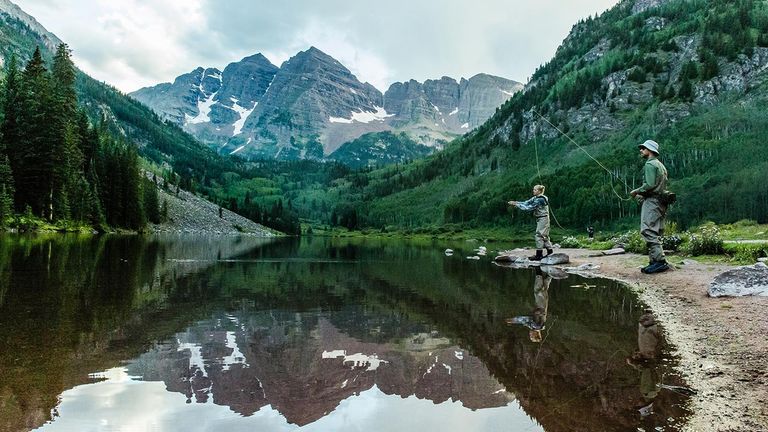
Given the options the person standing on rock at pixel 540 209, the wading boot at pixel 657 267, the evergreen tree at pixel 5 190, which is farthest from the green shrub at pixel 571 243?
the evergreen tree at pixel 5 190

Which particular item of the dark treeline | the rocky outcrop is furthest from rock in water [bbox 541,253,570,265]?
the rocky outcrop

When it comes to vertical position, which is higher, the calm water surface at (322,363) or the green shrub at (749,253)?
the green shrub at (749,253)

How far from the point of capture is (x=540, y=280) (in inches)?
811

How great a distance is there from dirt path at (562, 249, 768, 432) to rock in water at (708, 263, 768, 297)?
13.5 inches

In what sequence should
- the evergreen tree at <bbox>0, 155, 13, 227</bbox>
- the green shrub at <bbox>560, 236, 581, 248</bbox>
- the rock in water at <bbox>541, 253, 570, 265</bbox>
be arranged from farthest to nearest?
the evergreen tree at <bbox>0, 155, 13, 227</bbox> < the green shrub at <bbox>560, 236, 581, 248</bbox> < the rock in water at <bbox>541, 253, 570, 265</bbox>

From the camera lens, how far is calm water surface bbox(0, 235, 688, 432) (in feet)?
18.6

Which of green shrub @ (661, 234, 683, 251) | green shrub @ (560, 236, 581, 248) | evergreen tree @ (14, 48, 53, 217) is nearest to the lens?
green shrub @ (661, 234, 683, 251)

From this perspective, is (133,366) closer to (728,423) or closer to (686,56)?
(728,423)

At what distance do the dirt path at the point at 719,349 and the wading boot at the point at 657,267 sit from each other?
12.8 ft

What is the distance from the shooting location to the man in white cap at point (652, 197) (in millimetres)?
19828

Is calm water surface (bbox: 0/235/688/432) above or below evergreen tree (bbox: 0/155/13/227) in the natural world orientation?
below

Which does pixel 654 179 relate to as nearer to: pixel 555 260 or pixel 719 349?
pixel 555 260

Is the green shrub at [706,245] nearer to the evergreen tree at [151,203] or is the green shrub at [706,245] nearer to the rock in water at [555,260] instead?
the rock in water at [555,260]

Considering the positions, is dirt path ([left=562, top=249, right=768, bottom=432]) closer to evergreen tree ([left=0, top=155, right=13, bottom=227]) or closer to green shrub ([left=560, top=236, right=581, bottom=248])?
green shrub ([left=560, top=236, right=581, bottom=248])
